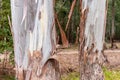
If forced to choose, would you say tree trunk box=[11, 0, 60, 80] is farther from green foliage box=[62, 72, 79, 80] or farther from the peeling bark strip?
green foliage box=[62, 72, 79, 80]

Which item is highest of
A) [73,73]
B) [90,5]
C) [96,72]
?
[90,5]

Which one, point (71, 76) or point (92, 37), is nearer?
point (92, 37)

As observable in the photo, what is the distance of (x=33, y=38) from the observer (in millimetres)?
2703

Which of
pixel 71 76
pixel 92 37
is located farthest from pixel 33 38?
pixel 71 76

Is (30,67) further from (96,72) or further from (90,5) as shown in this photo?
(96,72)

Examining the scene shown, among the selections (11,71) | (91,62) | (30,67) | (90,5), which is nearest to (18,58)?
(30,67)

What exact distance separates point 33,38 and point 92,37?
286 centimetres

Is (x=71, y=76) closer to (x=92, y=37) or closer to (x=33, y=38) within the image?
(x=92, y=37)

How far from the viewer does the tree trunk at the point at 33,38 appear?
8.75 feet

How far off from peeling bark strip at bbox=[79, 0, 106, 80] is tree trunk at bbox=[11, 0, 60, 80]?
2303 millimetres

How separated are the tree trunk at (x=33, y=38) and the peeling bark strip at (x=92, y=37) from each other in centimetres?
230

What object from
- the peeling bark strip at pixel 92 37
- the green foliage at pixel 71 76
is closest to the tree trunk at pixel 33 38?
the peeling bark strip at pixel 92 37

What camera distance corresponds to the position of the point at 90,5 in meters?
5.30

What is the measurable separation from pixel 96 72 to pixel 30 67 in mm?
3339
